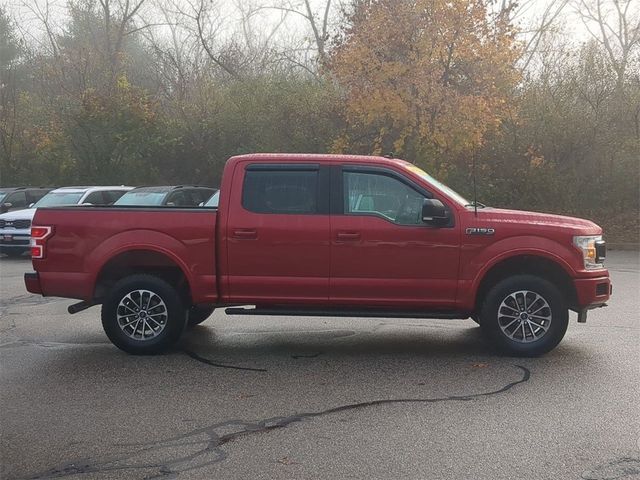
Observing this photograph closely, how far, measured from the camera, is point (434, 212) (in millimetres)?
6891

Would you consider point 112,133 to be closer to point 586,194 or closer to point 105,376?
point 586,194

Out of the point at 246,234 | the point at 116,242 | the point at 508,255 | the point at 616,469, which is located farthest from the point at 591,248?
the point at 116,242

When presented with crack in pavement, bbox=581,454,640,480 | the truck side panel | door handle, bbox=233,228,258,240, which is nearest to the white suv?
the truck side panel

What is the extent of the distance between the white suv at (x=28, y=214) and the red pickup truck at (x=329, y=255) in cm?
1056

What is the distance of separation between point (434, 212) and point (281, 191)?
156 cm

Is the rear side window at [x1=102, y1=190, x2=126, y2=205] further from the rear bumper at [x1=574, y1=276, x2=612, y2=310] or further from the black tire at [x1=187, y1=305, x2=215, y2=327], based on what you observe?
the rear bumper at [x1=574, y1=276, x2=612, y2=310]

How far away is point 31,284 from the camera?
24.4ft

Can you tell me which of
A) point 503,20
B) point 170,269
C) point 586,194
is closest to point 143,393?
point 170,269

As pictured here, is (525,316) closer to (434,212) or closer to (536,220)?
(536,220)

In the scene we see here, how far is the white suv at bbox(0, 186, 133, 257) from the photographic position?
17.8 meters

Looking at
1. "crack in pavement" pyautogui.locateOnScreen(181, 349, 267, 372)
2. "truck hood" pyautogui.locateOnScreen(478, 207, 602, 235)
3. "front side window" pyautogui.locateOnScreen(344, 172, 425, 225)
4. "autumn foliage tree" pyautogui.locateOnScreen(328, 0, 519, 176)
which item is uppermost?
"autumn foliage tree" pyautogui.locateOnScreen(328, 0, 519, 176)

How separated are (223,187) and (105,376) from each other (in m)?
2.16

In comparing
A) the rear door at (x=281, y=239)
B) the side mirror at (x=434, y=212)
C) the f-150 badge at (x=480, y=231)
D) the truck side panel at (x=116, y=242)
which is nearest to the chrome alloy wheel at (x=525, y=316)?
the f-150 badge at (x=480, y=231)

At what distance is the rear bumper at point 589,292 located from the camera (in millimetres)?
7012
